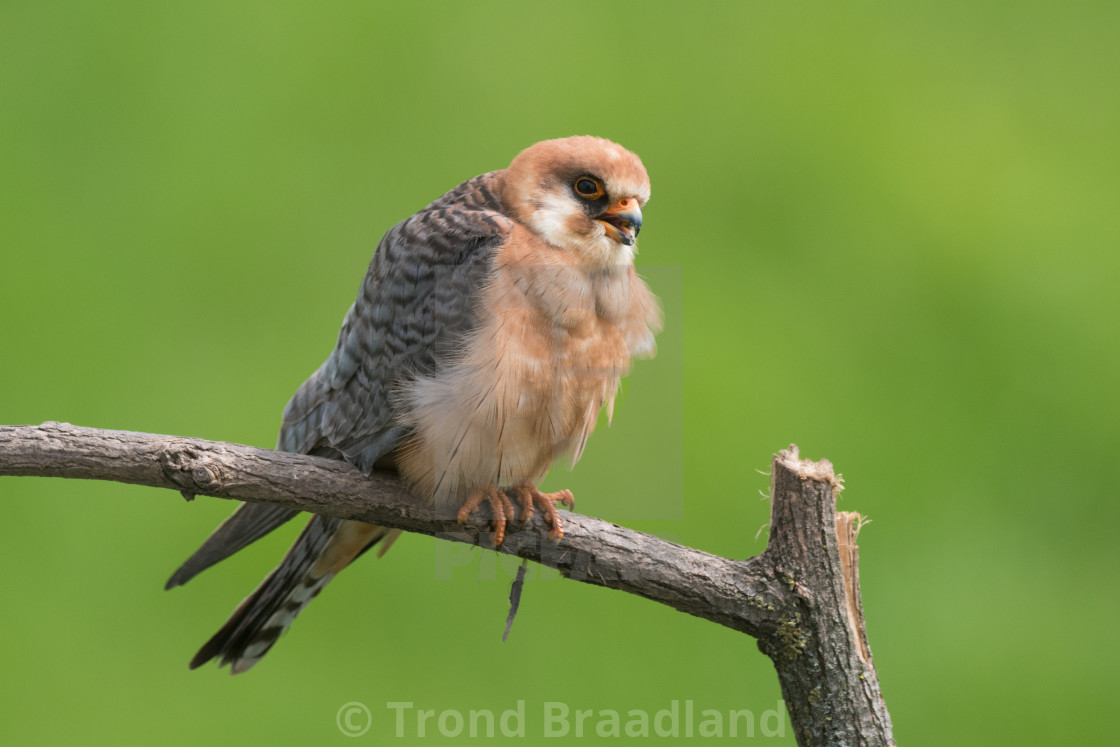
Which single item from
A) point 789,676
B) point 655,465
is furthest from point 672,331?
point 789,676

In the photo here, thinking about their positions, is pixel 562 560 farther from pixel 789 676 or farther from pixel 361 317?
pixel 361 317

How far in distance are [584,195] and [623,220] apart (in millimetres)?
92

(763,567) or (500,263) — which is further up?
(500,263)

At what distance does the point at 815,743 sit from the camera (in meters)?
1.91

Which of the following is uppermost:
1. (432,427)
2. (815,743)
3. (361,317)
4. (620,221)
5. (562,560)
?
(620,221)

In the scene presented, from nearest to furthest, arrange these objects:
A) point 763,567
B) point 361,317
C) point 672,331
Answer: point 763,567 < point 361,317 < point 672,331

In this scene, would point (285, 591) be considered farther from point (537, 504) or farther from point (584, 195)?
point (584, 195)

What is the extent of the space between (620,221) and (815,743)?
1.10 metres

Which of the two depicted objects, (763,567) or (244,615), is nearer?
(763,567)

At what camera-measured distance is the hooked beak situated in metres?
1.89

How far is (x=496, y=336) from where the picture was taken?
1.87 metres

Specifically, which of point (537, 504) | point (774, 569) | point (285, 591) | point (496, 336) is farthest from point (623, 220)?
point (285, 591)

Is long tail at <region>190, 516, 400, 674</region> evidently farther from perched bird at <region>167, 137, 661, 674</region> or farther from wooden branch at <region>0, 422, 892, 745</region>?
wooden branch at <region>0, 422, 892, 745</region>

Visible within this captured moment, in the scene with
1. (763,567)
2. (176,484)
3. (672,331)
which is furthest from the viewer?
(672,331)
